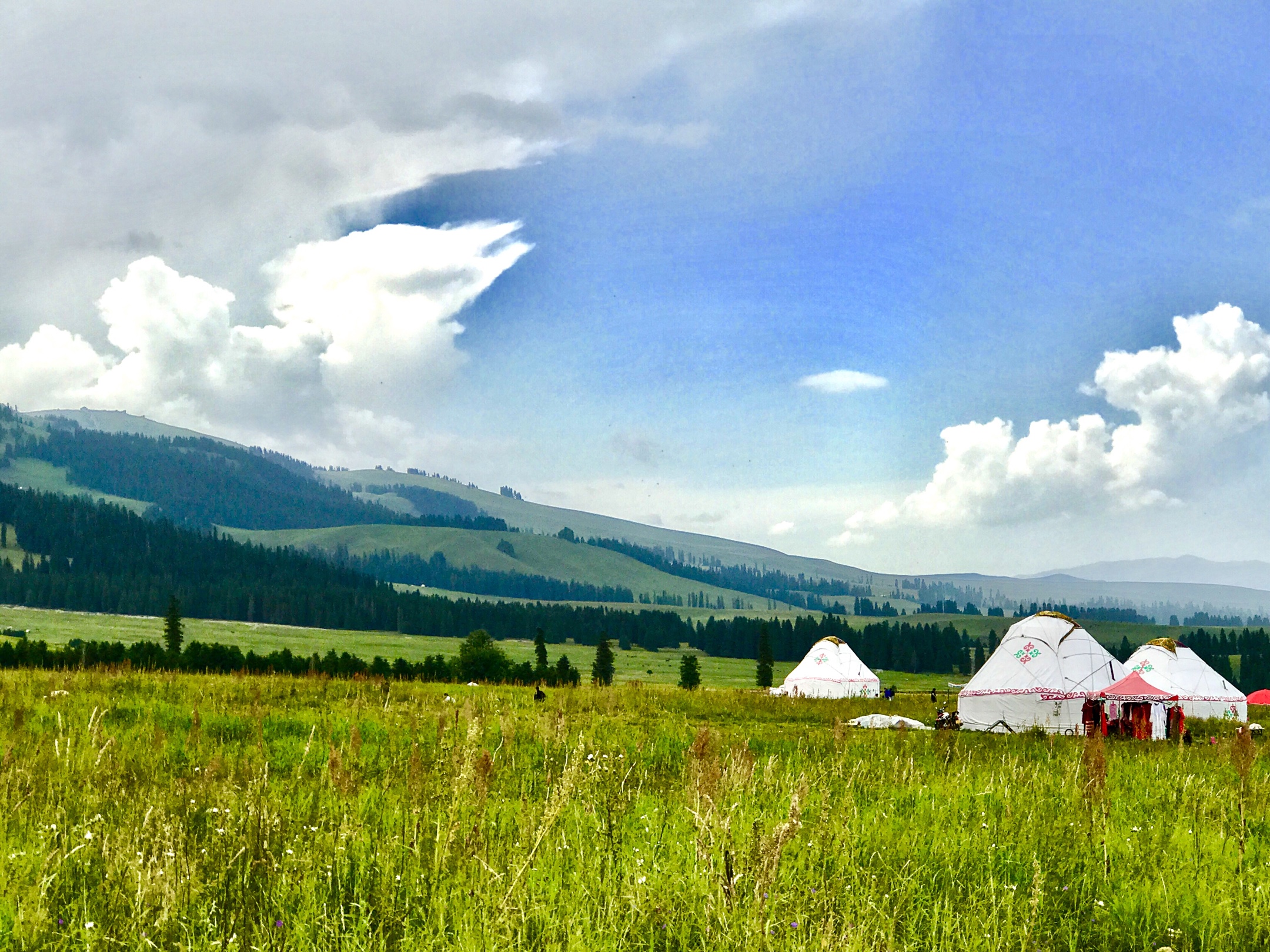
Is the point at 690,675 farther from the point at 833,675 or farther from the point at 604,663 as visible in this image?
the point at 833,675

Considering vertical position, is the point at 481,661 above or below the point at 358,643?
above

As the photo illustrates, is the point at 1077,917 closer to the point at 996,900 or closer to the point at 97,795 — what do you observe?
the point at 996,900

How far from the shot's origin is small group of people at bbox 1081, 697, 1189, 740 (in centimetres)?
3428

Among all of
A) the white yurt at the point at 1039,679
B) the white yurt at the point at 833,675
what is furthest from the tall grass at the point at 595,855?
the white yurt at the point at 833,675

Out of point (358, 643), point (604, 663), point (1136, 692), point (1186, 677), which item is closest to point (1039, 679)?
point (1136, 692)

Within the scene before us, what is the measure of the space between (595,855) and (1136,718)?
3748 centimetres

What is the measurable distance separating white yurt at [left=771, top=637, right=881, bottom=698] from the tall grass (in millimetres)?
60583

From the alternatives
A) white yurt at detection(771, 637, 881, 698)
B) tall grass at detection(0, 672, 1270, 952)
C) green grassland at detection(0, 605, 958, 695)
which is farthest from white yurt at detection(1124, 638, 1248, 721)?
tall grass at detection(0, 672, 1270, 952)

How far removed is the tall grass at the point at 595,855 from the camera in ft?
Answer: 12.9

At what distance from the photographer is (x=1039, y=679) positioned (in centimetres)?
3784

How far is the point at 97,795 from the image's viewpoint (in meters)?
5.75

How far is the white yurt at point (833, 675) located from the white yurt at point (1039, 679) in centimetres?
2698

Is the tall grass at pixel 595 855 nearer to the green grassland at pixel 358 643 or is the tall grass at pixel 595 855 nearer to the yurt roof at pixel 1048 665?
the yurt roof at pixel 1048 665

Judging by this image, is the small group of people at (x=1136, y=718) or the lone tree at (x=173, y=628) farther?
the lone tree at (x=173, y=628)
